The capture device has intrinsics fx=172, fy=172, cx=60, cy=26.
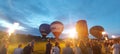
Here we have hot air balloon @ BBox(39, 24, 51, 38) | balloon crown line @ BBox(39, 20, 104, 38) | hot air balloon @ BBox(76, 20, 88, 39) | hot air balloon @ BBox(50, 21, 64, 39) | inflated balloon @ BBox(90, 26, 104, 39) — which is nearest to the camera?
hot air balloon @ BBox(50, 21, 64, 39)

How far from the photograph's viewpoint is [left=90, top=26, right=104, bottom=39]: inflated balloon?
49.9 m

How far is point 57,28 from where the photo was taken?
124 feet

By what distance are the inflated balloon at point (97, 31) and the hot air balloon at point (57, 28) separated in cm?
1527

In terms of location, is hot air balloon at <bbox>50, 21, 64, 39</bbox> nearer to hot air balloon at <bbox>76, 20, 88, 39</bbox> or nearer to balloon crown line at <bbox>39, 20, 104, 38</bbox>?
balloon crown line at <bbox>39, 20, 104, 38</bbox>

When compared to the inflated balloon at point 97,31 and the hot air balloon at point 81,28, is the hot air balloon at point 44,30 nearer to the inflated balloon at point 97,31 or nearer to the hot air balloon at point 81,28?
the hot air balloon at point 81,28

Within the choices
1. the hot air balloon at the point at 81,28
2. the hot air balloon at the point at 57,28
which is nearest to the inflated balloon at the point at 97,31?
the hot air balloon at the point at 81,28

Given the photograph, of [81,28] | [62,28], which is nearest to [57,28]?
[62,28]

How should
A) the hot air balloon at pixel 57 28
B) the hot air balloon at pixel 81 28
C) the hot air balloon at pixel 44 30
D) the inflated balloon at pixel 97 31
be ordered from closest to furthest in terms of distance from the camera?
1. the hot air balloon at pixel 57 28
2. the hot air balloon at pixel 44 30
3. the inflated balloon at pixel 97 31
4. the hot air balloon at pixel 81 28

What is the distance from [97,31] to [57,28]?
56.6 feet

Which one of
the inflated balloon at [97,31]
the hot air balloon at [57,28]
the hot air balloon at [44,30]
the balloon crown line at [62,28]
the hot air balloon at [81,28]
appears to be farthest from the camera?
the hot air balloon at [81,28]

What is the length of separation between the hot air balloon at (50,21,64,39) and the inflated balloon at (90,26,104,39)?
1527 cm

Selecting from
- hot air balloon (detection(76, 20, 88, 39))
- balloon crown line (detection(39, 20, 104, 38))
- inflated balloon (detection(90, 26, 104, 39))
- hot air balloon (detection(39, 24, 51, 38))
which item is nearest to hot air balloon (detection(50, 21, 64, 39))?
balloon crown line (detection(39, 20, 104, 38))

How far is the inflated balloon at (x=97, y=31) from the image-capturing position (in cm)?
4992

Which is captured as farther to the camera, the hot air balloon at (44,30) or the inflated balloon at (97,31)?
the inflated balloon at (97,31)
